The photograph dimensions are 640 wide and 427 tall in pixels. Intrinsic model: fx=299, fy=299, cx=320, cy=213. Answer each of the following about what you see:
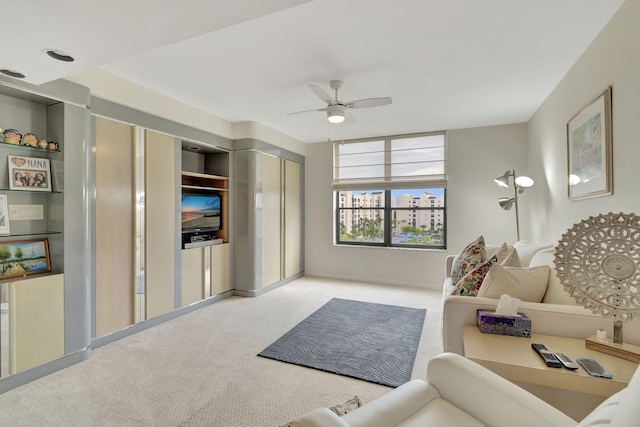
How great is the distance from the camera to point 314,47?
2381mm

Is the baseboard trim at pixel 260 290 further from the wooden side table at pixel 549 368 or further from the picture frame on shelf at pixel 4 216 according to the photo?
the wooden side table at pixel 549 368

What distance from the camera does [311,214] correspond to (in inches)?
229

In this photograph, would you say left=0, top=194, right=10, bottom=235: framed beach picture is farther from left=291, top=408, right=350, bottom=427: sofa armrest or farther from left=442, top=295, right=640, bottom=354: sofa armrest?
left=442, top=295, right=640, bottom=354: sofa armrest

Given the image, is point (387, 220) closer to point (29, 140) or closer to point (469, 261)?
point (469, 261)

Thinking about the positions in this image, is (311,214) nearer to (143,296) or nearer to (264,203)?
(264,203)

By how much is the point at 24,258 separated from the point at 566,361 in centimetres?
366

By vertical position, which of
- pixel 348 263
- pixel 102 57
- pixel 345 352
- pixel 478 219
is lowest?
pixel 345 352

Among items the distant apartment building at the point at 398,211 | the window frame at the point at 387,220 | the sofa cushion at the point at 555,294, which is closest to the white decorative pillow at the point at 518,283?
the sofa cushion at the point at 555,294

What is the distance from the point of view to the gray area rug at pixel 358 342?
2.45 meters

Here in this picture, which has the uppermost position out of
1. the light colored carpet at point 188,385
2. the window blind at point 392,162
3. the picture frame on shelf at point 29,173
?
the window blind at point 392,162

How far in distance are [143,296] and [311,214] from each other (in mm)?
3257

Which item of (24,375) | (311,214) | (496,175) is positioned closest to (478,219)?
(496,175)

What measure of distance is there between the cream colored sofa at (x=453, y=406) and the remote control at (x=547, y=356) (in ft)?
1.17

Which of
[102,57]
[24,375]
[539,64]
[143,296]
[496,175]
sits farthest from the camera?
[496,175]
